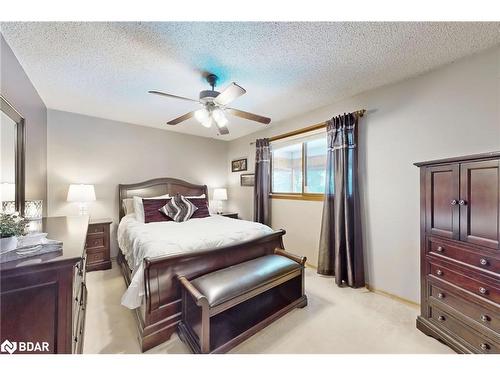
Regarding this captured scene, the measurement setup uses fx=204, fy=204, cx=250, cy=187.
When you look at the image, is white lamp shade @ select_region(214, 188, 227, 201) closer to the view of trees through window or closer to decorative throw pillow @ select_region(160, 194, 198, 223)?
decorative throw pillow @ select_region(160, 194, 198, 223)

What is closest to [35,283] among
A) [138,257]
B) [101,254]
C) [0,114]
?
[138,257]

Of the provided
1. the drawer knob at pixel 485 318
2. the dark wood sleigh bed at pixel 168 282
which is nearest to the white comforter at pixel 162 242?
the dark wood sleigh bed at pixel 168 282

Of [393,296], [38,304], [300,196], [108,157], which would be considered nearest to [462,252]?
[393,296]

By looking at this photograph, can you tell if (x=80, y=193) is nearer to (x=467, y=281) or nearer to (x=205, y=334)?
(x=205, y=334)

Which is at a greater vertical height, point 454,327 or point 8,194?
point 8,194

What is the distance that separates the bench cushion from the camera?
1540 millimetres

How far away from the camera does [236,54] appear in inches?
67.4

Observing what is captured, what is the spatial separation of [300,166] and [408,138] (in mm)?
1517

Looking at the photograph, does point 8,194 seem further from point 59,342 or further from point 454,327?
point 454,327

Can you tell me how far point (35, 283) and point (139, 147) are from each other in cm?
322

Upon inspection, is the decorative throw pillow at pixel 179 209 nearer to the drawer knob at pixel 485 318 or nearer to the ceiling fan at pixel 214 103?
the ceiling fan at pixel 214 103

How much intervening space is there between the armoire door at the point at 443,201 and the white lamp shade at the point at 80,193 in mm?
3939

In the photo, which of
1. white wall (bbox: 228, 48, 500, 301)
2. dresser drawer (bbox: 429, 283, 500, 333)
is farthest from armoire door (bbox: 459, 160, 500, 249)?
white wall (bbox: 228, 48, 500, 301)

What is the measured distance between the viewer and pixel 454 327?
149 cm
